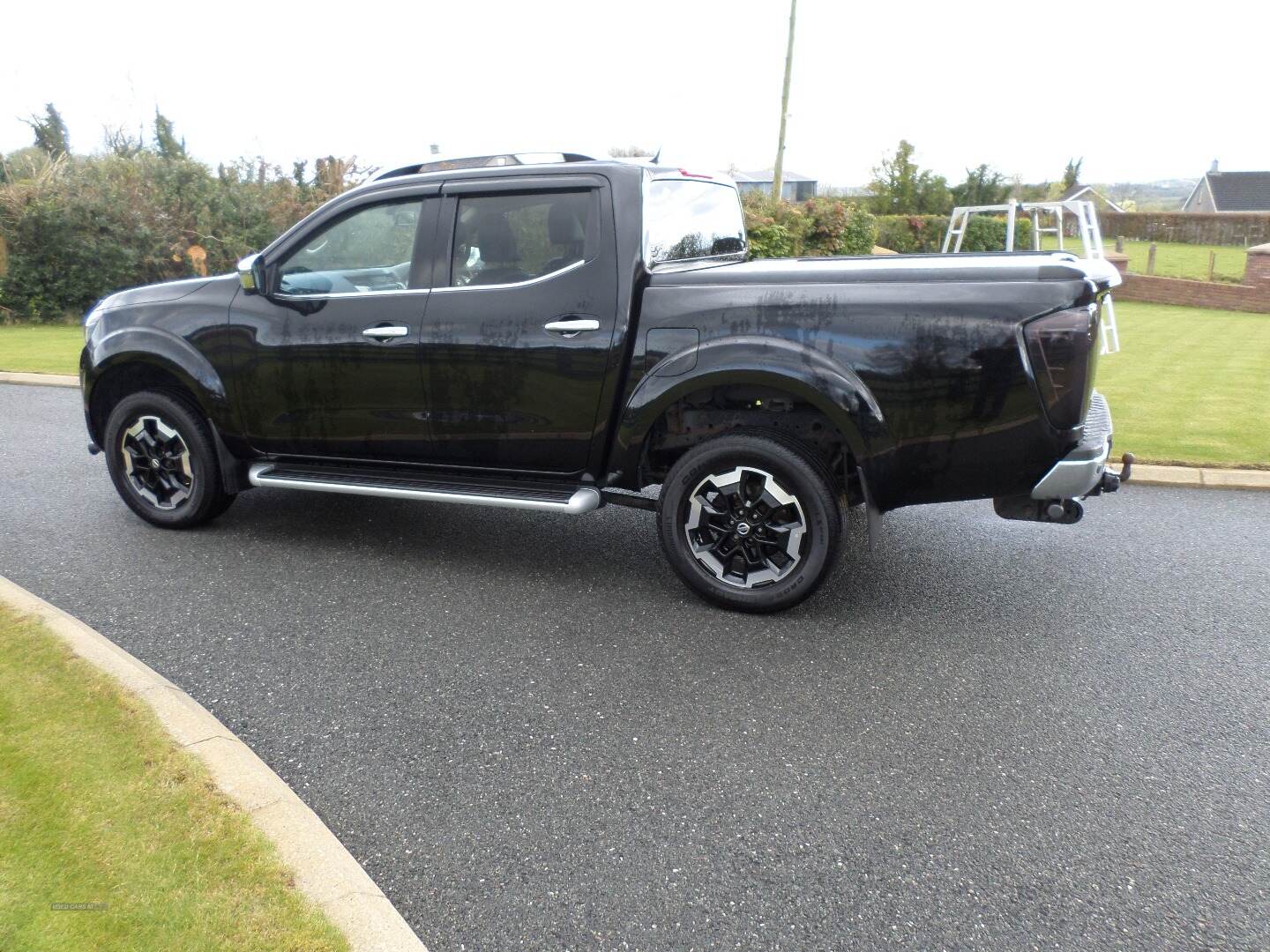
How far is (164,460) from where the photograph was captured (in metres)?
5.34

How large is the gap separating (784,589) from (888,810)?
56.6 inches

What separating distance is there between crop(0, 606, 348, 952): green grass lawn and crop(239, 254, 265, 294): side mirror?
7.69 ft

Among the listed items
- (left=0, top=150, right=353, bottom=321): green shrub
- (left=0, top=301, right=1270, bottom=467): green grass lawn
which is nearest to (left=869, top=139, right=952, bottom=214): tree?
(left=0, top=301, right=1270, bottom=467): green grass lawn

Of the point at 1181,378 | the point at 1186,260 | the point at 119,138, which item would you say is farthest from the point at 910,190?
the point at 119,138

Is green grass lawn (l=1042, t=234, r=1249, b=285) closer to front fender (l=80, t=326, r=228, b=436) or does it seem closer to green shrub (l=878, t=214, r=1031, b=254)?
green shrub (l=878, t=214, r=1031, b=254)

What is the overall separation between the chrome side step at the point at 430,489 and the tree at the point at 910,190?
30.5 m

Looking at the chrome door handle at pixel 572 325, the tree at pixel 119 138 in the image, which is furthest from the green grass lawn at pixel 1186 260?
the tree at pixel 119 138

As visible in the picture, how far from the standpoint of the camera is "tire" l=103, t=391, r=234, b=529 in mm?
5215

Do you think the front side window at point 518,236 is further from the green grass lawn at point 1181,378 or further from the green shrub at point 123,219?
the green shrub at point 123,219

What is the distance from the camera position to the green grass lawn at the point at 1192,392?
7.16 m

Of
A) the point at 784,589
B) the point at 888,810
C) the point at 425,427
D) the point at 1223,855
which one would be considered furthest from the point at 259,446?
the point at 1223,855

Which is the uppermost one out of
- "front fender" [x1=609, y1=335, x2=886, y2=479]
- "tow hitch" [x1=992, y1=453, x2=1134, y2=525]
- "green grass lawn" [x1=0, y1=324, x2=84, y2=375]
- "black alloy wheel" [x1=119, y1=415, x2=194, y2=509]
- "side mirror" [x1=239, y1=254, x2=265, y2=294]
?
"side mirror" [x1=239, y1=254, x2=265, y2=294]

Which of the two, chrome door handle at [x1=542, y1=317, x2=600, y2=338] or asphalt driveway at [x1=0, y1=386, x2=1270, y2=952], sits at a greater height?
chrome door handle at [x1=542, y1=317, x2=600, y2=338]

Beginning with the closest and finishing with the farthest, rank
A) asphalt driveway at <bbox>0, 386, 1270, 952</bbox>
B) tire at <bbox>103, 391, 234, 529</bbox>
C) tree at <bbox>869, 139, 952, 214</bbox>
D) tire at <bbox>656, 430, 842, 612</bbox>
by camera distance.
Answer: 1. asphalt driveway at <bbox>0, 386, 1270, 952</bbox>
2. tire at <bbox>656, 430, 842, 612</bbox>
3. tire at <bbox>103, 391, 234, 529</bbox>
4. tree at <bbox>869, 139, 952, 214</bbox>
